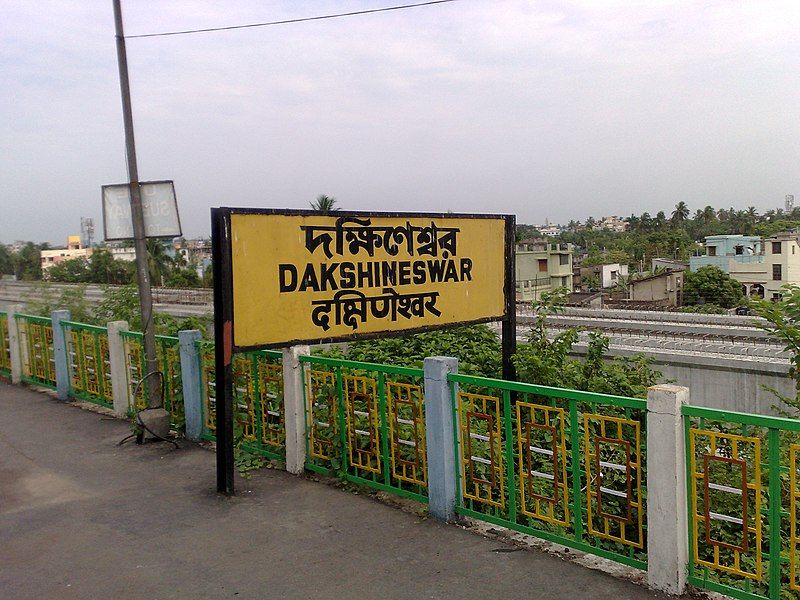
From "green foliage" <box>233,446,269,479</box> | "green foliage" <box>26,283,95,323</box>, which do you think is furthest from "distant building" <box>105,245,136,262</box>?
"green foliage" <box>233,446,269,479</box>

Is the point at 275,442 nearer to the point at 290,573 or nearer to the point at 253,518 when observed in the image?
the point at 253,518

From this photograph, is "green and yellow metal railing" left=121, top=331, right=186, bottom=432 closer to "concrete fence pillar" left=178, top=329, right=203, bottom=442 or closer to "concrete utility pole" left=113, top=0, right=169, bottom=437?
"concrete utility pole" left=113, top=0, right=169, bottom=437

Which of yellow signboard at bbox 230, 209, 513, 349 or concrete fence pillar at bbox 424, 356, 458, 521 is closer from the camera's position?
concrete fence pillar at bbox 424, 356, 458, 521

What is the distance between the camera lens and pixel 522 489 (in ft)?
15.6

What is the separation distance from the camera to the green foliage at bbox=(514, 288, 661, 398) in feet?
23.9

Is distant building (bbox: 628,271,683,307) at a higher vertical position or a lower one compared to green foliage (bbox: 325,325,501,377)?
lower

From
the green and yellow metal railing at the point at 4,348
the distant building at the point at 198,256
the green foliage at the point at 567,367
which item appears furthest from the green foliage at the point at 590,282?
the green foliage at the point at 567,367

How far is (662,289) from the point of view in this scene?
198 feet

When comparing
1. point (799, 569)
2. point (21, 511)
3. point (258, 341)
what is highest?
point (258, 341)

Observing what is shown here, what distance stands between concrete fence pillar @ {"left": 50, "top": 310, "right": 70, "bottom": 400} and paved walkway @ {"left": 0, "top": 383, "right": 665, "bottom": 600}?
3.55 meters

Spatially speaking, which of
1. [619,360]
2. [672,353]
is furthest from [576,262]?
[619,360]

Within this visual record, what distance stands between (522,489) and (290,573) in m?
1.66

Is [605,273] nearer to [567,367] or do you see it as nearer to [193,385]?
[567,367]

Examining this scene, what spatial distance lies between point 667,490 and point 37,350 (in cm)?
1100
